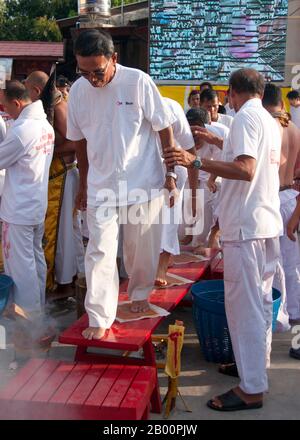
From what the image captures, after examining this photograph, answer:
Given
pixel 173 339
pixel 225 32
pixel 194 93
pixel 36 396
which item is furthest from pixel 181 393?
pixel 225 32

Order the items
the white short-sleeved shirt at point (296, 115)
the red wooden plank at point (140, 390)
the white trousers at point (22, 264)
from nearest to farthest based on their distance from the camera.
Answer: the red wooden plank at point (140, 390)
the white trousers at point (22, 264)
the white short-sleeved shirt at point (296, 115)

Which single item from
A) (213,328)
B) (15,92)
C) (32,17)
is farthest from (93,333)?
(32,17)

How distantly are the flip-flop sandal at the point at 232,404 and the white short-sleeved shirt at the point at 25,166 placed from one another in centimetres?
191

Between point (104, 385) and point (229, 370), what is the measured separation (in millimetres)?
1209

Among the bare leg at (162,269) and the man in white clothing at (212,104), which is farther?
the man in white clothing at (212,104)

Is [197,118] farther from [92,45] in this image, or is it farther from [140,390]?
[140,390]

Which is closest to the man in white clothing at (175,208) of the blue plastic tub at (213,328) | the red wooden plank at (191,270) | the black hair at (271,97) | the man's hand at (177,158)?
the red wooden plank at (191,270)

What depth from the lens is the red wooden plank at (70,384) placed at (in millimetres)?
2777

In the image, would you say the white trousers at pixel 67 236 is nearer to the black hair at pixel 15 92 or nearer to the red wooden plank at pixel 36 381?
the black hair at pixel 15 92

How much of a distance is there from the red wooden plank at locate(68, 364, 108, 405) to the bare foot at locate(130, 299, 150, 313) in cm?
58

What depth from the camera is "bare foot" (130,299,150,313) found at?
364 cm

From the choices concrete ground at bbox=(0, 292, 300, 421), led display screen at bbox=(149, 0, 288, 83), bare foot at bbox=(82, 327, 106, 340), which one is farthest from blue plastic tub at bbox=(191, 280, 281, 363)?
led display screen at bbox=(149, 0, 288, 83)

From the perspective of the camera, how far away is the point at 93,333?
3.28m

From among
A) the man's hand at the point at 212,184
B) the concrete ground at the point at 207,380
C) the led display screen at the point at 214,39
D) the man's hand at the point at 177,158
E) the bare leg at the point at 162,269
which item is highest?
the led display screen at the point at 214,39
